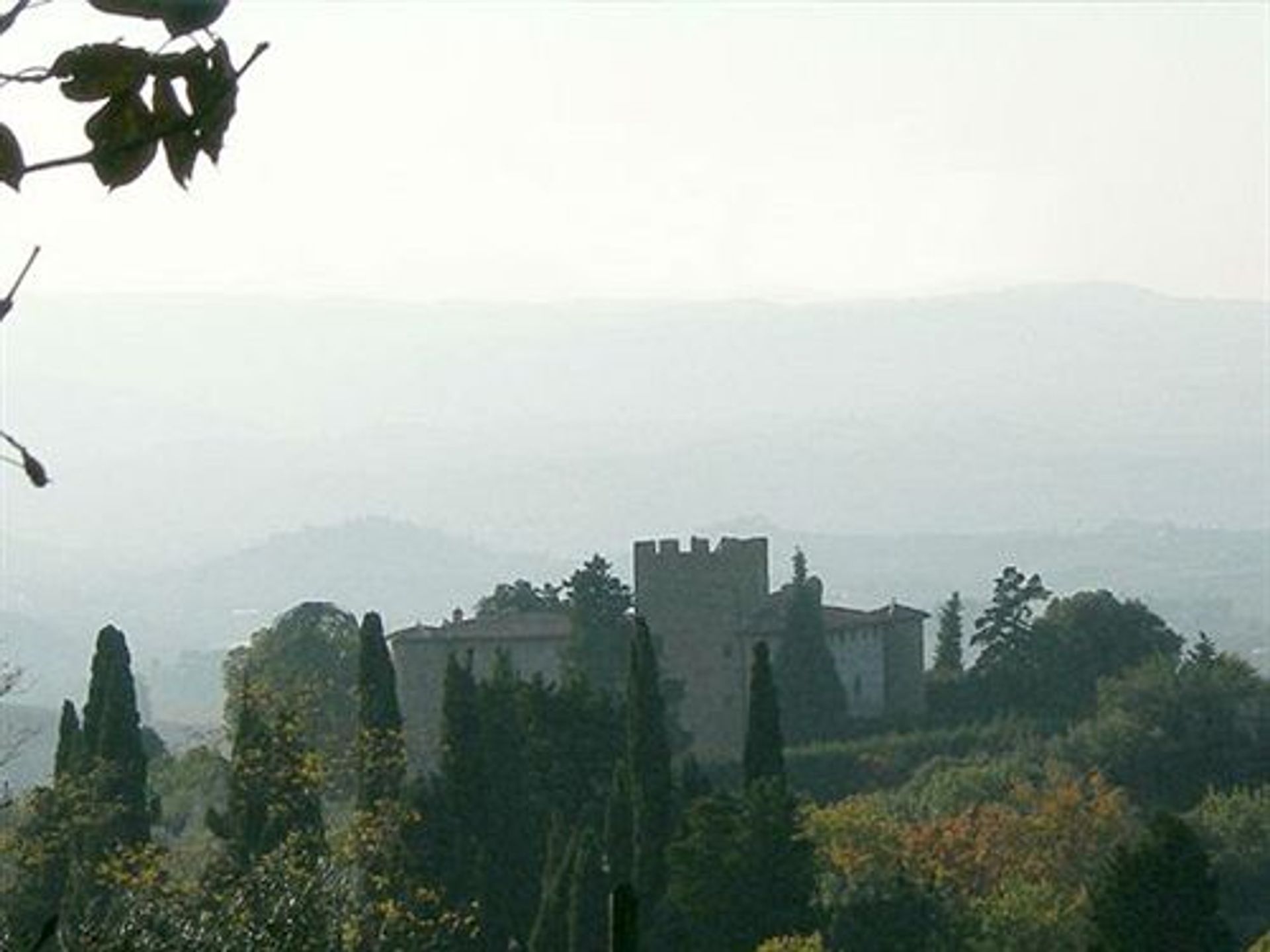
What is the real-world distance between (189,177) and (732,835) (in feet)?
79.9

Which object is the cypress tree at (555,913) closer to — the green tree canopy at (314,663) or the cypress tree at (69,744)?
the cypress tree at (69,744)

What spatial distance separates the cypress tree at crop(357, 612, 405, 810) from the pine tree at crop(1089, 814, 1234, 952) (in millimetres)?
7166

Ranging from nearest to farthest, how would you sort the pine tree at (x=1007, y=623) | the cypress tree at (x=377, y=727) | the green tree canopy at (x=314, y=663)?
the cypress tree at (x=377, y=727) → the pine tree at (x=1007, y=623) → the green tree canopy at (x=314, y=663)

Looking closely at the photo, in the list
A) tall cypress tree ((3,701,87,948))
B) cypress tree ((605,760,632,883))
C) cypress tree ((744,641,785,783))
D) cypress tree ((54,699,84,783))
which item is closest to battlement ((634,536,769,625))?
cypress tree ((744,641,785,783))

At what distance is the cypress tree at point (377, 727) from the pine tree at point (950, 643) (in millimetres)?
17966

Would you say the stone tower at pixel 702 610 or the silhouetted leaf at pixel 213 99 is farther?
the stone tower at pixel 702 610

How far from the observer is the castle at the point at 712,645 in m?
46.3

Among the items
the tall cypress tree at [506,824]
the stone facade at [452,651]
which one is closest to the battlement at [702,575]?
the stone facade at [452,651]

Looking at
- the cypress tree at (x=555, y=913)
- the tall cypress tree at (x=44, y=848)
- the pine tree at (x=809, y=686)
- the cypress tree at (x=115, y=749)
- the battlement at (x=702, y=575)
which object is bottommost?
the cypress tree at (x=555, y=913)

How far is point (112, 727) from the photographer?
28.8m

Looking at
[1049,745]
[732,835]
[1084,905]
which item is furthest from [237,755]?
[1049,745]

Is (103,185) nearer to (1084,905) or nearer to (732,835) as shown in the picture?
(732,835)

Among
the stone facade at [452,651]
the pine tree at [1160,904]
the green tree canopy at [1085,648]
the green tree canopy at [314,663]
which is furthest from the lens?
the stone facade at [452,651]

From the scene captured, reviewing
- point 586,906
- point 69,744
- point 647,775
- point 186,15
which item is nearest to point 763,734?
point 647,775
